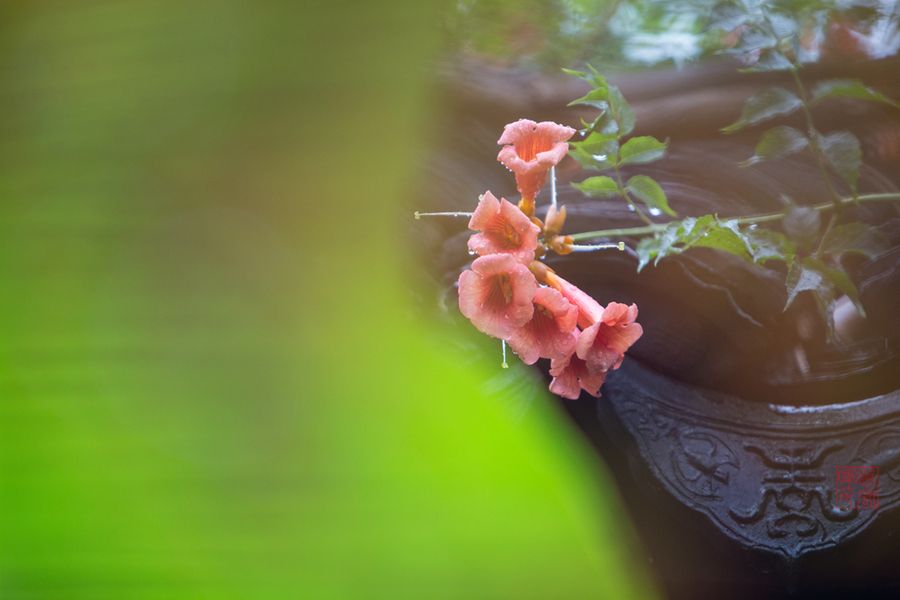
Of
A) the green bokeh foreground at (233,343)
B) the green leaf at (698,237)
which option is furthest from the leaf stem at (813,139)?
the green bokeh foreground at (233,343)

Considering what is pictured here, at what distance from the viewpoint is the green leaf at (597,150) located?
2.02 ft

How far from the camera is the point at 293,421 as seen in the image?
0.25 metres

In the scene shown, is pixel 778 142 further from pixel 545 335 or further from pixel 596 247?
pixel 545 335

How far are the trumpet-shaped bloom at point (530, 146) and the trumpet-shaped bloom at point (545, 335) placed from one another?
9 centimetres

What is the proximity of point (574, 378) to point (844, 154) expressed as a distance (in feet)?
1.01

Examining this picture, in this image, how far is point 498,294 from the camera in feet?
1.69

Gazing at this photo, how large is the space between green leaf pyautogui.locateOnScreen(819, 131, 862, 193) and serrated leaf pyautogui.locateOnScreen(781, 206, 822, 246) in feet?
0.13

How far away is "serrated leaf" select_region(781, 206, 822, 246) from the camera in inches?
24.8

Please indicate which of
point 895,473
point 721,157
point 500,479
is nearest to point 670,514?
point 895,473

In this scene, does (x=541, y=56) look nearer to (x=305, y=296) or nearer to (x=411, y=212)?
(x=411, y=212)

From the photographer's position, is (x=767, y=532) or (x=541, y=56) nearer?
(x=767, y=532)

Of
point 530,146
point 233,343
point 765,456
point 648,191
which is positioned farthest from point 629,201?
point 233,343

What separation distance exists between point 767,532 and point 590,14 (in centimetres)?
56

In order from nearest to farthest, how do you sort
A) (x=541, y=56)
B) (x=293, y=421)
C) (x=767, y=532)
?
(x=293, y=421)
(x=767, y=532)
(x=541, y=56)
